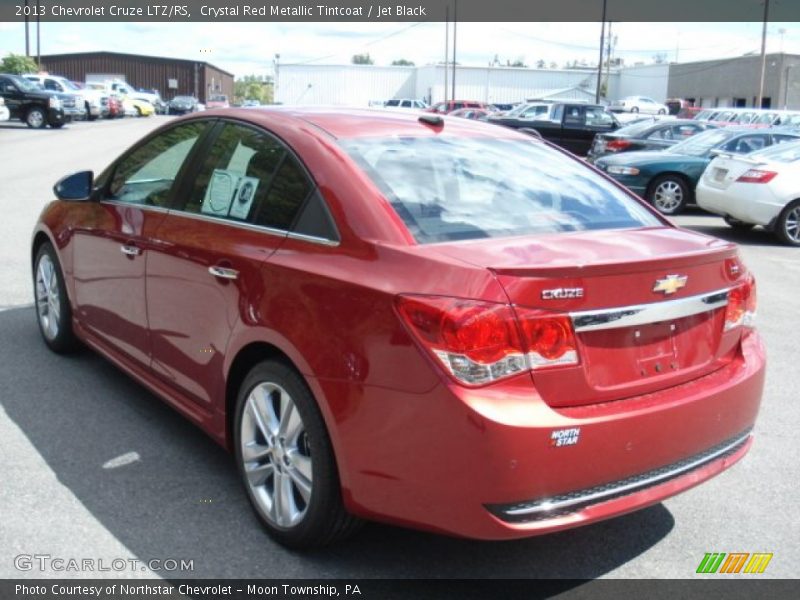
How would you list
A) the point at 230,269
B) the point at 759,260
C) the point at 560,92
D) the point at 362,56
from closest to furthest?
the point at 230,269, the point at 759,260, the point at 560,92, the point at 362,56

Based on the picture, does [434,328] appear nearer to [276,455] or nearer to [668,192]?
[276,455]

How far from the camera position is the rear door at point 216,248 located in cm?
366

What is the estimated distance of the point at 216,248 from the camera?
152 inches

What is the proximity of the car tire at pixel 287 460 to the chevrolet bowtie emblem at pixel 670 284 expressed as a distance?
1.28 m

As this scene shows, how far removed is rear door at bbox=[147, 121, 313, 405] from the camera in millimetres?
3662

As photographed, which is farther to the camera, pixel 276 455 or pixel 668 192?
pixel 668 192

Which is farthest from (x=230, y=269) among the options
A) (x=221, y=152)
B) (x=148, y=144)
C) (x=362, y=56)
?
(x=362, y=56)

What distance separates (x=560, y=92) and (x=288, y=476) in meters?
73.0

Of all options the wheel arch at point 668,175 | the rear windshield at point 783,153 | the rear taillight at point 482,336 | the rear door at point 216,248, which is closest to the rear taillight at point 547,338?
the rear taillight at point 482,336

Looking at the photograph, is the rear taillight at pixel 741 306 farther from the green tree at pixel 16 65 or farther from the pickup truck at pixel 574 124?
the green tree at pixel 16 65

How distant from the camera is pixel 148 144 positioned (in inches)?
196

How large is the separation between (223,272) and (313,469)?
39.3 inches

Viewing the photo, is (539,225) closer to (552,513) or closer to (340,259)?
(340,259)

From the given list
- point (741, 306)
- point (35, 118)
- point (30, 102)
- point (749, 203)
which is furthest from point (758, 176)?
point (35, 118)
